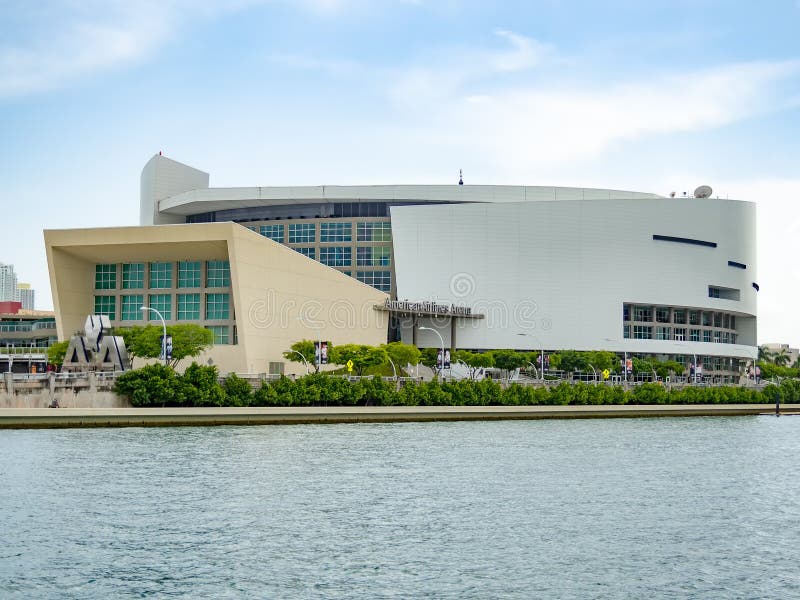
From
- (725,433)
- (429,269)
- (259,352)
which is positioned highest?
(429,269)

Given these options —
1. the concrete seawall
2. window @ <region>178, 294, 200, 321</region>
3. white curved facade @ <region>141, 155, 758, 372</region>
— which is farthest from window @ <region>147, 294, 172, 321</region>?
the concrete seawall

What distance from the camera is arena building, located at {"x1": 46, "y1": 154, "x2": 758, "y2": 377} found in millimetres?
120188

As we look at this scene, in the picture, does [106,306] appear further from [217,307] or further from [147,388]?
[147,388]

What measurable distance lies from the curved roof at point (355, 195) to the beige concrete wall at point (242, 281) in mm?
25107

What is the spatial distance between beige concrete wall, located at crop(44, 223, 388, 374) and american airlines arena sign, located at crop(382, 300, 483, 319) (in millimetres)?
11229

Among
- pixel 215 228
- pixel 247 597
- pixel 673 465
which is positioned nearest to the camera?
pixel 247 597

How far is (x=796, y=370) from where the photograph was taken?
526 ft

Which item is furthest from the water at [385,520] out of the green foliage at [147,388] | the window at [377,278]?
the window at [377,278]

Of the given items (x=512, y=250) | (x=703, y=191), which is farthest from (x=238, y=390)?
(x=703, y=191)

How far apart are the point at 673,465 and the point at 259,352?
5200cm

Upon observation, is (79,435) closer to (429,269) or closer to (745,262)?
(429,269)

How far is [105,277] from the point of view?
9800cm

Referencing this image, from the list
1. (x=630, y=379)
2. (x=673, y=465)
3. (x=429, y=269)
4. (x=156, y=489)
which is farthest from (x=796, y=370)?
(x=156, y=489)

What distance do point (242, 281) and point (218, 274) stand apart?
9.24 metres
